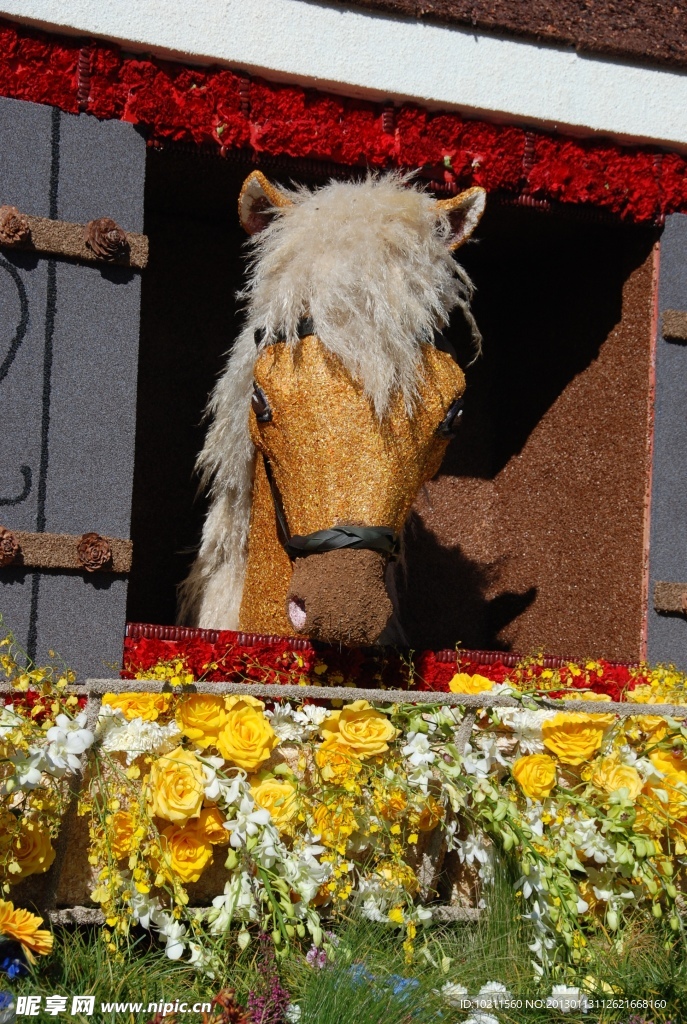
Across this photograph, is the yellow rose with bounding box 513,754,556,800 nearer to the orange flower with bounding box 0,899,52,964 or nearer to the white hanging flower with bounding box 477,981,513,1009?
the white hanging flower with bounding box 477,981,513,1009

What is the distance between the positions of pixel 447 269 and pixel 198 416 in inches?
47.9

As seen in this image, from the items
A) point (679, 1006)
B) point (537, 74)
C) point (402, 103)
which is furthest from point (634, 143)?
point (679, 1006)

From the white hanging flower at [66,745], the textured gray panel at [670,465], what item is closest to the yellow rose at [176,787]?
the white hanging flower at [66,745]

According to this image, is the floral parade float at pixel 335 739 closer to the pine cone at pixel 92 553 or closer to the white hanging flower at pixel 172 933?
the white hanging flower at pixel 172 933

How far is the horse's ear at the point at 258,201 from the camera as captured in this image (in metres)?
2.25

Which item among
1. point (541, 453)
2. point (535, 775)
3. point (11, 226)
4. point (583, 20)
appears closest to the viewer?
point (535, 775)

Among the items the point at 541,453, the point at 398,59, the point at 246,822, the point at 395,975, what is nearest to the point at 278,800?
the point at 246,822

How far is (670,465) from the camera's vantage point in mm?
2645

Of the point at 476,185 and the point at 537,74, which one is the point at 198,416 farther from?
the point at 537,74

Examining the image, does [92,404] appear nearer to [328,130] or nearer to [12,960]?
[328,130]

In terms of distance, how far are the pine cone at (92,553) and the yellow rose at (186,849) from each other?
65 centimetres

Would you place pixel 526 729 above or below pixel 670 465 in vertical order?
below

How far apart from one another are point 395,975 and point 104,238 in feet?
4.87

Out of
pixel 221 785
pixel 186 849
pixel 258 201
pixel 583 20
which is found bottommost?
pixel 186 849
